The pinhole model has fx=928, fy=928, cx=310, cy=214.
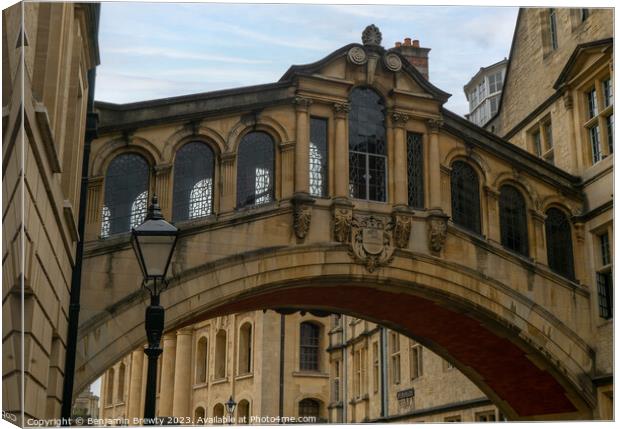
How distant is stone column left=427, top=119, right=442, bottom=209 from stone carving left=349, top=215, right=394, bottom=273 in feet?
3.50

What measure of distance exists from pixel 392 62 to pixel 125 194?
5476 mm

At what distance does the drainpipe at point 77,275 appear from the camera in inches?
522

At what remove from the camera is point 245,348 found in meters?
25.1

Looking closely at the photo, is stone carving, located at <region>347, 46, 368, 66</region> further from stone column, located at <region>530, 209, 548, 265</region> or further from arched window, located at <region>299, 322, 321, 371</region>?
arched window, located at <region>299, 322, 321, 371</region>

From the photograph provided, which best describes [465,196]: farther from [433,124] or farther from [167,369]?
[167,369]

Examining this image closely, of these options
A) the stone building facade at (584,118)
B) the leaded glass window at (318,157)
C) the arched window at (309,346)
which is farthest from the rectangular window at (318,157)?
the arched window at (309,346)

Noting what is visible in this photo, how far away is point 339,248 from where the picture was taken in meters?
16.2

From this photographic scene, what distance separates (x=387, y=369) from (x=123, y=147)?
47.1ft

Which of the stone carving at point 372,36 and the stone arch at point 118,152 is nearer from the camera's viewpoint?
the stone arch at point 118,152

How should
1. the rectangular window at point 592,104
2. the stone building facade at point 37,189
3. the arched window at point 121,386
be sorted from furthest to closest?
the rectangular window at point 592,104, the arched window at point 121,386, the stone building facade at point 37,189

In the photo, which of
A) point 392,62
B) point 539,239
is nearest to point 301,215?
point 392,62

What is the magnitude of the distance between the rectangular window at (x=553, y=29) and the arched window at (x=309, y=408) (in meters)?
12.7

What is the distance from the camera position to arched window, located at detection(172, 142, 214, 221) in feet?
50.8

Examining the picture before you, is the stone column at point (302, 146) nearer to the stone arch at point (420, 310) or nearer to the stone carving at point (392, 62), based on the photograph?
the stone arch at point (420, 310)
